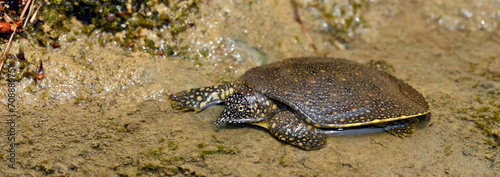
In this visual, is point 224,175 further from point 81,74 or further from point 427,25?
point 427,25

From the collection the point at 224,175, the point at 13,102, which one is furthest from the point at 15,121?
the point at 224,175

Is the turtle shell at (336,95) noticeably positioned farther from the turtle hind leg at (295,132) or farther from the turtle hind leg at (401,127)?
the turtle hind leg at (401,127)

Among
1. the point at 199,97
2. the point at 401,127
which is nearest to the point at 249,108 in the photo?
the point at 199,97

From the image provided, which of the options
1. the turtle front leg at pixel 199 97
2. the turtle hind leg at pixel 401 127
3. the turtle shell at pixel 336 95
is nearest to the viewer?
the turtle shell at pixel 336 95

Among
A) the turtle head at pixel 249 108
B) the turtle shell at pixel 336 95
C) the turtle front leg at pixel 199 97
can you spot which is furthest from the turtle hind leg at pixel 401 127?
the turtle front leg at pixel 199 97

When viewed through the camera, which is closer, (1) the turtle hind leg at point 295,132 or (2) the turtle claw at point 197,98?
(1) the turtle hind leg at point 295,132

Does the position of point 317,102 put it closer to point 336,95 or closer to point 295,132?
point 336,95
